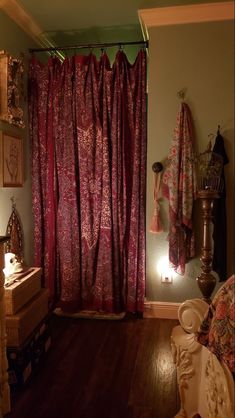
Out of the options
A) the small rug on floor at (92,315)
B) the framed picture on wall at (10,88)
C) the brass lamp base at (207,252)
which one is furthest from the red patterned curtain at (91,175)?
the brass lamp base at (207,252)

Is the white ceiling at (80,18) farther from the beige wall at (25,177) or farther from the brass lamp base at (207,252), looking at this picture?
the brass lamp base at (207,252)

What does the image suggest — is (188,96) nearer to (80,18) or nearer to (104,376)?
(80,18)

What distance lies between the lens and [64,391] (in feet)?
4.70

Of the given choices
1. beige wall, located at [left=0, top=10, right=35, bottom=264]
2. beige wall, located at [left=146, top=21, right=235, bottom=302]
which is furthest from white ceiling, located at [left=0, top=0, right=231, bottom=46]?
beige wall, located at [left=146, top=21, right=235, bottom=302]

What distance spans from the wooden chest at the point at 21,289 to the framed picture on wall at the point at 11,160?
56 centimetres

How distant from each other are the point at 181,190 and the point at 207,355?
1066 millimetres

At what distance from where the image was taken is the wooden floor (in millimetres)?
1322

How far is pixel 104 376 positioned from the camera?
5.06 ft

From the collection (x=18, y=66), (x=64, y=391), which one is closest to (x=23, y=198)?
(x=18, y=66)

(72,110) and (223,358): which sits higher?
(72,110)

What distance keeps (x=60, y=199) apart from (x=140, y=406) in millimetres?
1338

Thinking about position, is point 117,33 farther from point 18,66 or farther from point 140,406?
point 140,406

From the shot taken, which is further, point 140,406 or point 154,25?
point 154,25

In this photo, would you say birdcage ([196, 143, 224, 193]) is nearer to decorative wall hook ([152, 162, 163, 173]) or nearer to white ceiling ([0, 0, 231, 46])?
decorative wall hook ([152, 162, 163, 173])
